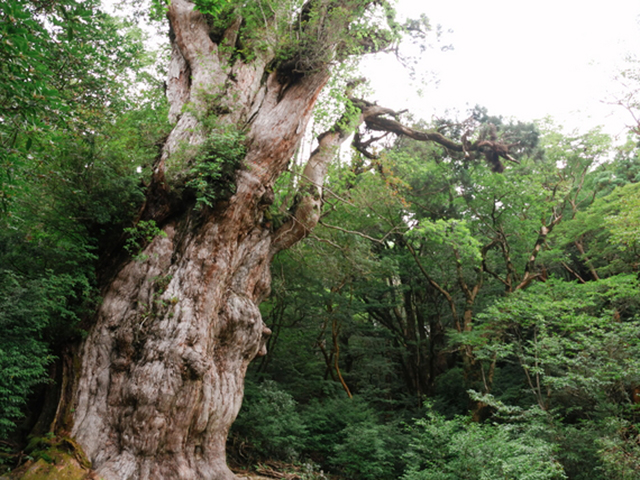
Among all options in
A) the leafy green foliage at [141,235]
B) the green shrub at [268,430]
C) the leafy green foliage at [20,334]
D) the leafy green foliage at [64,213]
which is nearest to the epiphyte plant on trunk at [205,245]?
the leafy green foliage at [141,235]

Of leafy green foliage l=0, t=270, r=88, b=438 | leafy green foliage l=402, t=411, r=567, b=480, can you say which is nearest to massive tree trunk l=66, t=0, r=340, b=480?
leafy green foliage l=0, t=270, r=88, b=438

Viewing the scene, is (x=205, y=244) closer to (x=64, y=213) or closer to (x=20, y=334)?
(x=64, y=213)

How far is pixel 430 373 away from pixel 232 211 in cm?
1071

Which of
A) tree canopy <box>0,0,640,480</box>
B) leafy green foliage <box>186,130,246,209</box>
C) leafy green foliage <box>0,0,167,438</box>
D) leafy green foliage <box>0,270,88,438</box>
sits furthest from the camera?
leafy green foliage <box>186,130,246,209</box>

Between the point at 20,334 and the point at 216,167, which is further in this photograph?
the point at 216,167

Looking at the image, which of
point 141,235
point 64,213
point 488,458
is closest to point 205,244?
point 141,235

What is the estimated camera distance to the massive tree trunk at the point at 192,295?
13.9 feet

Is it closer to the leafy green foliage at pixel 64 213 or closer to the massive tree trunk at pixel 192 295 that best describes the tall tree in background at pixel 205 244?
the massive tree trunk at pixel 192 295

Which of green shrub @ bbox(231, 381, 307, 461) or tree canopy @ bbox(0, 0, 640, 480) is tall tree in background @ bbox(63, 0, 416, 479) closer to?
tree canopy @ bbox(0, 0, 640, 480)

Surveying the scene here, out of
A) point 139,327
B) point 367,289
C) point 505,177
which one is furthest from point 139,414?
point 505,177

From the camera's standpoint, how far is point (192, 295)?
16.0 ft

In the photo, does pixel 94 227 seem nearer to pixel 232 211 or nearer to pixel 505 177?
pixel 232 211

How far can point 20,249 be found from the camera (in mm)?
4453

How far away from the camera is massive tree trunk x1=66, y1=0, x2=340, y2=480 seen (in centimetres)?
423
